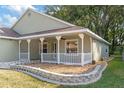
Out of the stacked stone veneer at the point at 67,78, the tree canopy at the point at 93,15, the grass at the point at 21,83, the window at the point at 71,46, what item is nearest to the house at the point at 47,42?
the window at the point at 71,46

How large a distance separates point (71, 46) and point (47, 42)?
3.11 meters

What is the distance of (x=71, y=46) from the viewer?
55.3ft

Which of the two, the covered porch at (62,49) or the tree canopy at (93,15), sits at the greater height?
the tree canopy at (93,15)

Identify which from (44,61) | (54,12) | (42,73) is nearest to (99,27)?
(54,12)

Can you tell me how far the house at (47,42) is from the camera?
49.0 feet

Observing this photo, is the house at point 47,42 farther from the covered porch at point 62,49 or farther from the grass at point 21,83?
the grass at point 21,83

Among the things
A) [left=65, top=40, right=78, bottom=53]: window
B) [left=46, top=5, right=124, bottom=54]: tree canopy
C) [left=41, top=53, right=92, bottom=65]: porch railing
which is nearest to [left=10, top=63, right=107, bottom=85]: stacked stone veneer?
[left=41, top=53, right=92, bottom=65]: porch railing

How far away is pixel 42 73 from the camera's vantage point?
9.92 metres

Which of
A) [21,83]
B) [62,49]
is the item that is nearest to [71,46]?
[62,49]

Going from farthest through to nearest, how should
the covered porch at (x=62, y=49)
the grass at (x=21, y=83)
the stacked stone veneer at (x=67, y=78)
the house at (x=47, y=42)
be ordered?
the house at (x=47, y=42) → the covered porch at (x=62, y=49) → the stacked stone veneer at (x=67, y=78) → the grass at (x=21, y=83)

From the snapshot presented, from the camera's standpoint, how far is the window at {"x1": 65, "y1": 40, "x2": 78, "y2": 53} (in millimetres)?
16516
